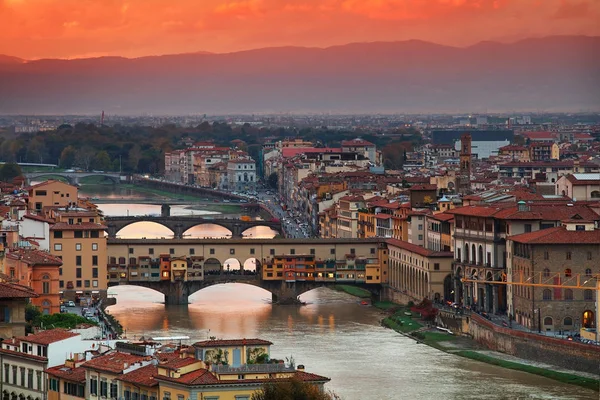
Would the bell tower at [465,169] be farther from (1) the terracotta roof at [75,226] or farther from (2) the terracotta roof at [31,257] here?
(2) the terracotta roof at [31,257]

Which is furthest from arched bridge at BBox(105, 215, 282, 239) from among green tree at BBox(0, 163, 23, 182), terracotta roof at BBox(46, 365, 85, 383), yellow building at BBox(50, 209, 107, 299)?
terracotta roof at BBox(46, 365, 85, 383)

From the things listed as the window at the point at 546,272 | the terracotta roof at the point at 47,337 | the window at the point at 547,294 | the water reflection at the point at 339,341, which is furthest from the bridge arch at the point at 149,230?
the terracotta roof at the point at 47,337

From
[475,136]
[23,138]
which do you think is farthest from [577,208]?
[23,138]

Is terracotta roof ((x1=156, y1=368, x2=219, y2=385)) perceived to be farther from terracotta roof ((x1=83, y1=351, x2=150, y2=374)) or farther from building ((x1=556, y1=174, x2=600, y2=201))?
building ((x1=556, y1=174, x2=600, y2=201))

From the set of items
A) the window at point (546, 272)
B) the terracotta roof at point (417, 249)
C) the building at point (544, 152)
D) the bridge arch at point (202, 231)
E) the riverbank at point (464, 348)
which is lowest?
the riverbank at point (464, 348)

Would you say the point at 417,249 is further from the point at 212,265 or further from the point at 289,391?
the point at 289,391

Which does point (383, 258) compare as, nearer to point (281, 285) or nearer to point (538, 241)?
point (281, 285)

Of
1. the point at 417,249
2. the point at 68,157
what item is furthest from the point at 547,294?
the point at 68,157
